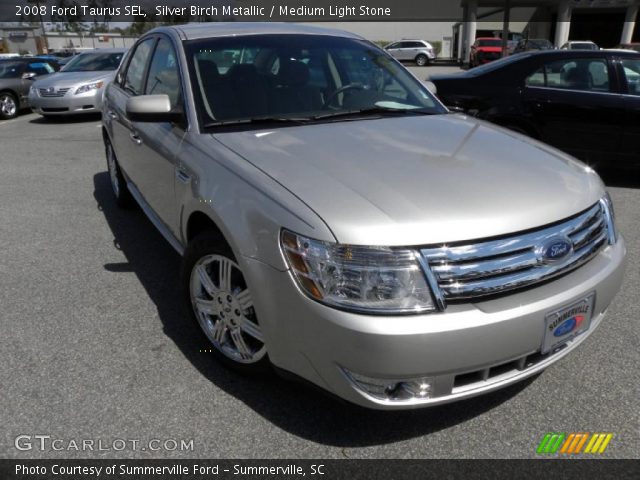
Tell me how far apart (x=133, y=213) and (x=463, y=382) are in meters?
4.02

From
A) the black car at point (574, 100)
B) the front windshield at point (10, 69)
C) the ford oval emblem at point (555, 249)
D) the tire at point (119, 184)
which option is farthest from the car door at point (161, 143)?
the front windshield at point (10, 69)

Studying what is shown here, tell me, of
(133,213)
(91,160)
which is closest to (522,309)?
(133,213)

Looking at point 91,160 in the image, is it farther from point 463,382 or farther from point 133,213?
point 463,382

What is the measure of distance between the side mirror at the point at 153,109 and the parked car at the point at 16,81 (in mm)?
11788

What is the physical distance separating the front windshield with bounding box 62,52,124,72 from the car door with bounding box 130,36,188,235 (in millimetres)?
9790

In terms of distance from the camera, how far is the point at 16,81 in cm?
1296

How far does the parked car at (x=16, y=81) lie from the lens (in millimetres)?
12703

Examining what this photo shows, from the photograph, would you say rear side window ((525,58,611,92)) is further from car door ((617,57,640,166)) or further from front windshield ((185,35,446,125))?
front windshield ((185,35,446,125))

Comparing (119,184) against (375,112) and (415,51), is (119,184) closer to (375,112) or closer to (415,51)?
(375,112)

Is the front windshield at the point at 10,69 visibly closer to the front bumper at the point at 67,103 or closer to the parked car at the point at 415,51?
the front bumper at the point at 67,103

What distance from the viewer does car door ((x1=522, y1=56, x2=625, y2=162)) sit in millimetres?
5754

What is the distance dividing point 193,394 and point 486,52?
94.7 feet

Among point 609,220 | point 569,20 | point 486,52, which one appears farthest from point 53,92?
point 569,20

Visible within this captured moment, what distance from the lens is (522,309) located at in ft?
6.51
